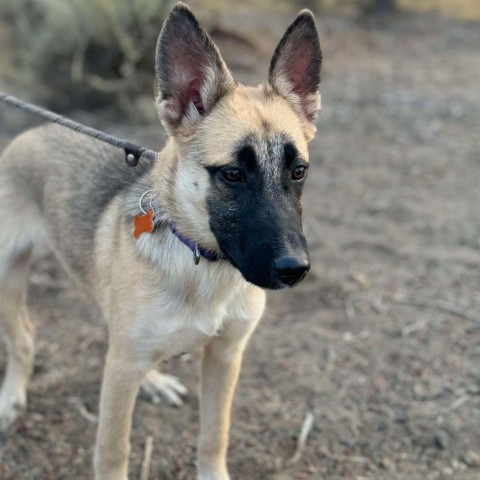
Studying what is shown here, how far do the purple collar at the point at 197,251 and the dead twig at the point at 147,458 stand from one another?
1.33 metres

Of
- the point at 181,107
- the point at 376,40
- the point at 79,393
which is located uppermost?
the point at 376,40

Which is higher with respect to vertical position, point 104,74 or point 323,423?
point 104,74

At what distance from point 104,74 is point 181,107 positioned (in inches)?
241

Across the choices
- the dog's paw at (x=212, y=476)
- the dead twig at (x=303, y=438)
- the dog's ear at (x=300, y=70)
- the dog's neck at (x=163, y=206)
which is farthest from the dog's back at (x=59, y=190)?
the dead twig at (x=303, y=438)

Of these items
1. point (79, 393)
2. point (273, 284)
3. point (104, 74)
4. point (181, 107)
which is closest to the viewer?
point (273, 284)

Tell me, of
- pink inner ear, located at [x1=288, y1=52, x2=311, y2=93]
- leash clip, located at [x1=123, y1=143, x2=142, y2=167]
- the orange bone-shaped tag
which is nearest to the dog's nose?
the orange bone-shaped tag

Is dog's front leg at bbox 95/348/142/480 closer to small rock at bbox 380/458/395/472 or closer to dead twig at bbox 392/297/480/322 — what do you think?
small rock at bbox 380/458/395/472

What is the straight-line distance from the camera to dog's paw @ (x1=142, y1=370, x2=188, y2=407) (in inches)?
163

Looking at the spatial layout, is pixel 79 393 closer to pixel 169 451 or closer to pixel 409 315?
pixel 169 451

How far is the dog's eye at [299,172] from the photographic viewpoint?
285 centimetres

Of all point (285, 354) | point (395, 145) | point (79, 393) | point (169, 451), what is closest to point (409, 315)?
point (285, 354)

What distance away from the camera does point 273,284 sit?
2590 millimetres

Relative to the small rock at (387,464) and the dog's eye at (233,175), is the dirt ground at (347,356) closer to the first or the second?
the small rock at (387,464)

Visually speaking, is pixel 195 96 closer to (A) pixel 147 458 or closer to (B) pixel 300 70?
(B) pixel 300 70
